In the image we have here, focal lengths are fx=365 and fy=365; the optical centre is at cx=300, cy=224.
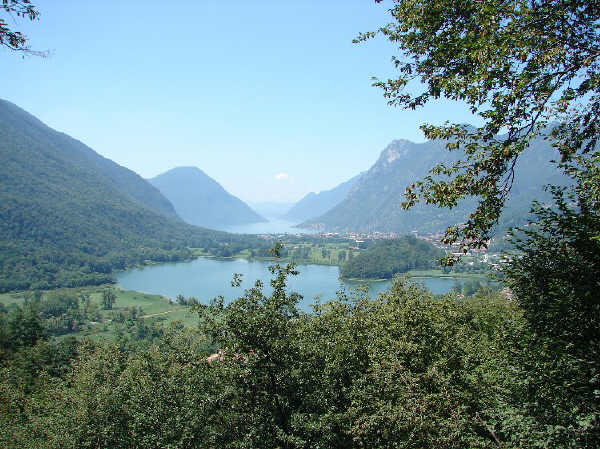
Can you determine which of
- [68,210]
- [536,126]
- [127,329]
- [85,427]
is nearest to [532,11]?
[536,126]

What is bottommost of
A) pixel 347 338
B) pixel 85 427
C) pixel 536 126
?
pixel 85 427

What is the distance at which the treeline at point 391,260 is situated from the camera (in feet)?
362

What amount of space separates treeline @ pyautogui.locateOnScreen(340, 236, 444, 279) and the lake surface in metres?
6.39

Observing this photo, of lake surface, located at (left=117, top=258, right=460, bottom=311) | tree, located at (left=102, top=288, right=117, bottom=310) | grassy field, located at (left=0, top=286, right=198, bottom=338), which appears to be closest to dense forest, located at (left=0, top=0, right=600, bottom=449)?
grassy field, located at (left=0, top=286, right=198, bottom=338)

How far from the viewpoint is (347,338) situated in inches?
468

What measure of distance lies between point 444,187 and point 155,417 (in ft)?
34.9

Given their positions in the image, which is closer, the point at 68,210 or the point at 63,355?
the point at 63,355

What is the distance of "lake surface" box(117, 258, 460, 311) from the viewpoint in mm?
86250

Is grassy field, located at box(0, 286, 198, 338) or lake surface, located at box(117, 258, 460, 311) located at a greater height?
lake surface, located at box(117, 258, 460, 311)

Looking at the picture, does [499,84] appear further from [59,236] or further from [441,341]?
[59,236]

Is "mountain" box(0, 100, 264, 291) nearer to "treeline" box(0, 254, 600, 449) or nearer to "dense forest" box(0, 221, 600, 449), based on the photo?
"treeline" box(0, 254, 600, 449)

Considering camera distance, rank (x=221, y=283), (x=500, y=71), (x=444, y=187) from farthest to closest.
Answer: (x=221, y=283) → (x=444, y=187) → (x=500, y=71)

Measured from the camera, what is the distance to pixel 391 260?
399 feet

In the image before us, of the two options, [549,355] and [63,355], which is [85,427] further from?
[63,355]
